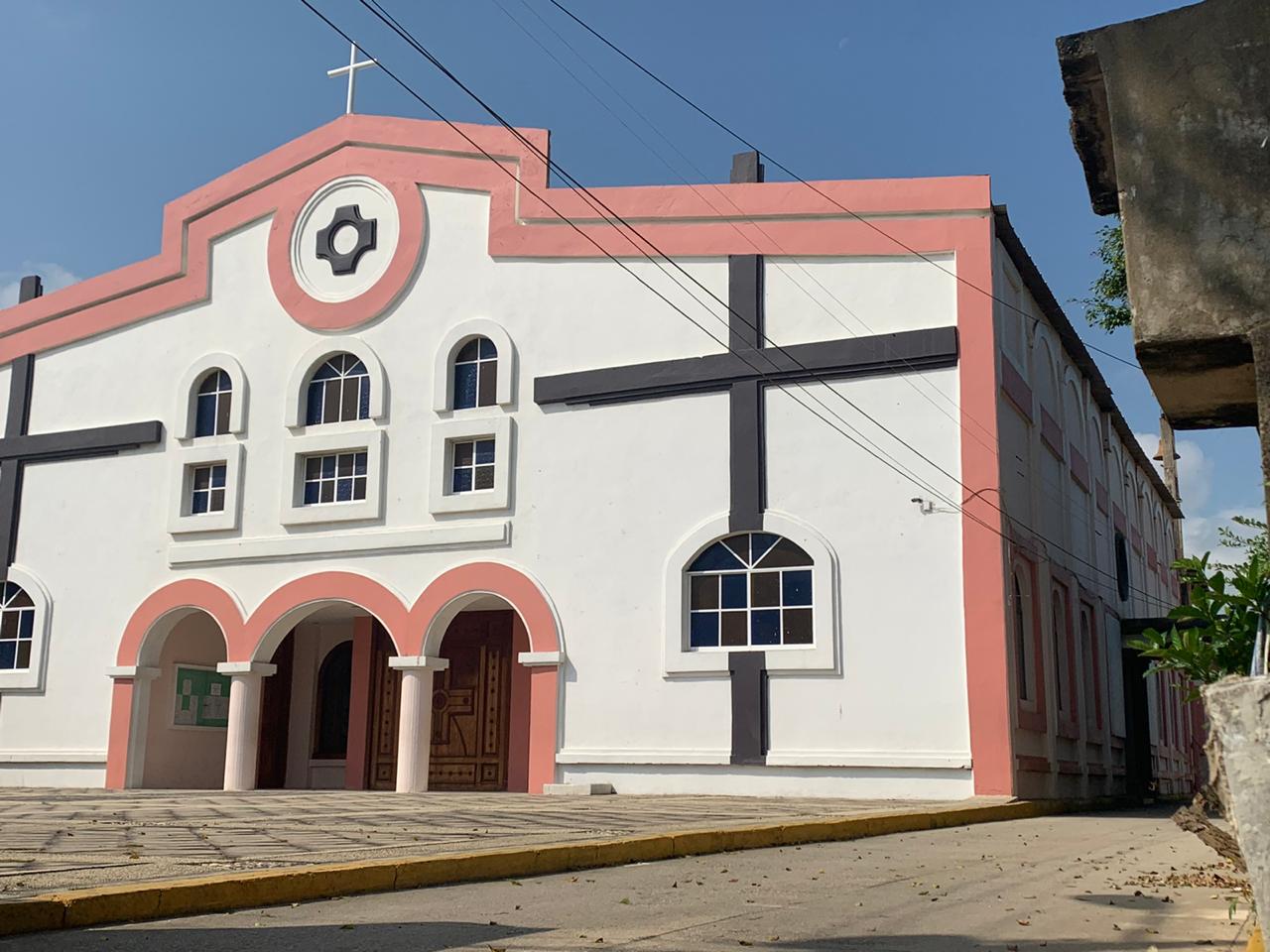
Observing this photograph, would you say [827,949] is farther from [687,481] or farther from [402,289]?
[402,289]

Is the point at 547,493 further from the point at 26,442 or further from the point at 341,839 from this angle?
the point at 26,442

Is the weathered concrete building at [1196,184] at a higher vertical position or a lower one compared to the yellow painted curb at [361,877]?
higher

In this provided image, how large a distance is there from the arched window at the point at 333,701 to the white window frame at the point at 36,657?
4.02 meters

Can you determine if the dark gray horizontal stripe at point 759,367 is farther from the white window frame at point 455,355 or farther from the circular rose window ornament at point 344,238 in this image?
the circular rose window ornament at point 344,238

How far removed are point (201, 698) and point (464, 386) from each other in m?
6.69

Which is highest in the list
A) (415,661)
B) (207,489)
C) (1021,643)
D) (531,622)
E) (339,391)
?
(339,391)

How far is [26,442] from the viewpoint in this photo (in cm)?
2050

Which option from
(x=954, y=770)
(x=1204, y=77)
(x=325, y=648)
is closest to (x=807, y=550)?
(x=954, y=770)

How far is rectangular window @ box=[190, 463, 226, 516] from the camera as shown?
62.1 feet

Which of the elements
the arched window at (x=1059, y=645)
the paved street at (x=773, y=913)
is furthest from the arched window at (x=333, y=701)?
the paved street at (x=773, y=913)

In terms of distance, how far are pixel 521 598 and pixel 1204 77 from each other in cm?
1332

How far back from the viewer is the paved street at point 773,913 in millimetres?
5000

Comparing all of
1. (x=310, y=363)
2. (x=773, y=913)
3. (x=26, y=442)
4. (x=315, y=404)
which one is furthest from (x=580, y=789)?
(x=26, y=442)

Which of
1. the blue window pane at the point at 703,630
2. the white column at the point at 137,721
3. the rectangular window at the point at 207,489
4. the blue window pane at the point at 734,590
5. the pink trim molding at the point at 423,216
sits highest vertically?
the pink trim molding at the point at 423,216
